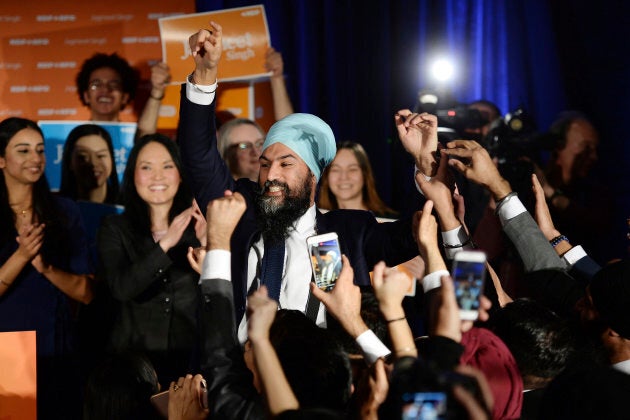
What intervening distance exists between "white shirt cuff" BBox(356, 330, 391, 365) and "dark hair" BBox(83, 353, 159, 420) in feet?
2.96

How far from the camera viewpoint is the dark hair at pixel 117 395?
259cm

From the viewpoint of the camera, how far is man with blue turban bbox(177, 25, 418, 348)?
283 centimetres

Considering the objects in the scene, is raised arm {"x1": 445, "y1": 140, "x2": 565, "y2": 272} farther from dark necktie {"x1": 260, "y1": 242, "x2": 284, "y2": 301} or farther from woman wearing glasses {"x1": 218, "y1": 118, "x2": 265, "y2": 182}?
woman wearing glasses {"x1": 218, "y1": 118, "x2": 265, "y2": 182}

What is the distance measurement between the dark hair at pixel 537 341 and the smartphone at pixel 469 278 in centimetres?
38

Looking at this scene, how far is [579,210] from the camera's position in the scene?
427cm

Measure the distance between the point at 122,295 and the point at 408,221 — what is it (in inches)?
53.2

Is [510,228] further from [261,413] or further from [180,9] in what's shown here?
[180,9]

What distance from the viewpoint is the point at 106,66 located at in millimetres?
5047

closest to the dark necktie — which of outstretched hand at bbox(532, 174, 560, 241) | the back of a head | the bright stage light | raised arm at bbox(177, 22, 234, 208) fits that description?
raised arm at bbox(177, 22, 234, 208)

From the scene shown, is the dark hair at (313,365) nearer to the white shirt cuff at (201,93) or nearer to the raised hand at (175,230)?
the white shirt cuff at (201,93)

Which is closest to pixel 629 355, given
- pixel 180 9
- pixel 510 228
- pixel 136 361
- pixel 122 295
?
pixel 510 228

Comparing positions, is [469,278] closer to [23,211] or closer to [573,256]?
[573,256]

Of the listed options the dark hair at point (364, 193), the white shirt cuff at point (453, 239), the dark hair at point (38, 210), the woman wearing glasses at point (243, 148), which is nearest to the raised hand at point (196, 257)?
the white shirt cuff at point (453, 239)

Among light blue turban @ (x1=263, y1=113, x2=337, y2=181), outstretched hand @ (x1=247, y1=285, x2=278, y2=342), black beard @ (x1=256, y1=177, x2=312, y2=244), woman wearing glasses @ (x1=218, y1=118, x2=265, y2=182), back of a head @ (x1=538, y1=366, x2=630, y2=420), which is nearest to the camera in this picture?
back of a head @ (x1=538, y1=366, x2=630, y2=420)
